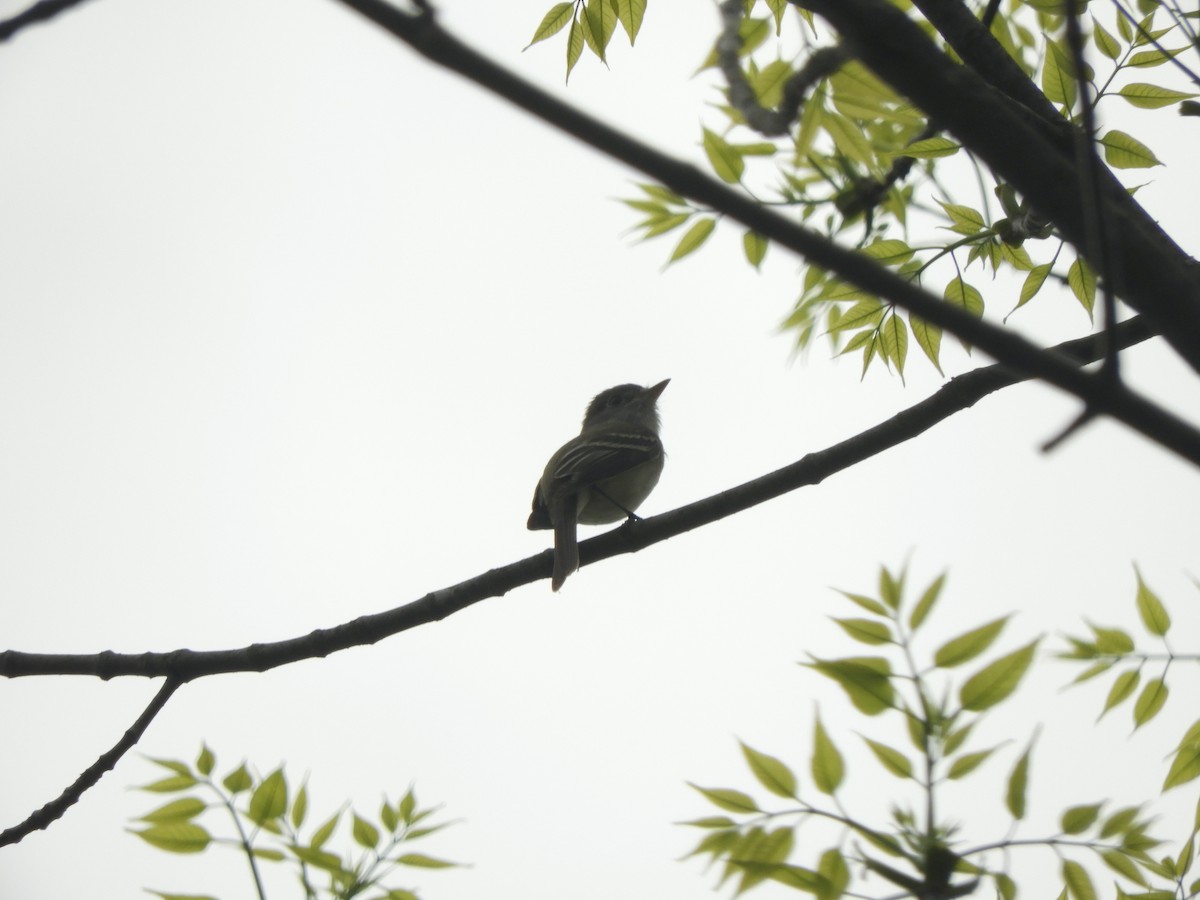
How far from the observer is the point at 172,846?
315 cm

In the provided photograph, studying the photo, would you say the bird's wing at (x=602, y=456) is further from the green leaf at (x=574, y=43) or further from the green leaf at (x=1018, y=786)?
the green leaf at (x=1018, y=786)

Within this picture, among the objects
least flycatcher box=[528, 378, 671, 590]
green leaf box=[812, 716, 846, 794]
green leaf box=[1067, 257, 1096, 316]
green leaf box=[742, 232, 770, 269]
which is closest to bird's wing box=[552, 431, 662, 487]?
least flycatcher box=[528, 378, 671, 590]

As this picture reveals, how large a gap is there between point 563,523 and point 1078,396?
4.62m

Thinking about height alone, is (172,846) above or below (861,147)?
below

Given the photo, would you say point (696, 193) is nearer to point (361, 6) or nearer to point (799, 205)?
point (361, 6)

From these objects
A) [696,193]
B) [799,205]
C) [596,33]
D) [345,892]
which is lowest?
[345,892]

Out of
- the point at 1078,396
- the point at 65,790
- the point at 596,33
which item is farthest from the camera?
the point at 596,33

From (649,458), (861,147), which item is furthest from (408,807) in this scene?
(649,458)

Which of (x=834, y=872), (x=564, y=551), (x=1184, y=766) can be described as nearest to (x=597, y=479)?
(x=564, y=551)

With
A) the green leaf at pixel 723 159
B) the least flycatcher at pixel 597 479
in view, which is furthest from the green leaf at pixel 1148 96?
the least flycatcher at pixel 597 479

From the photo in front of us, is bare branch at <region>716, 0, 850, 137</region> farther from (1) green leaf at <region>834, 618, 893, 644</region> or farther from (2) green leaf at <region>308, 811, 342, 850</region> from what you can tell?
(2) green leaf at <region>308, 811, 342, 850</region>

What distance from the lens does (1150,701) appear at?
3133 millimetres

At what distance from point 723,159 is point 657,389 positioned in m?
5.38

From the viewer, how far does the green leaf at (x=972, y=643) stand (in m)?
2.26
